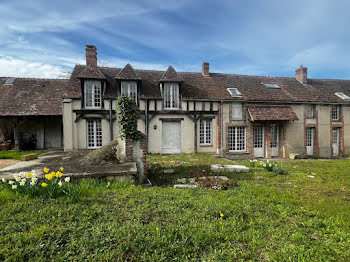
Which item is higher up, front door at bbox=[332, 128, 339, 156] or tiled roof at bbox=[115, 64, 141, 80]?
tiled roof at bbox=[115, 64, 141, 80]

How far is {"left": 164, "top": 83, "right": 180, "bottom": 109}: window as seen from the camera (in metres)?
13.2

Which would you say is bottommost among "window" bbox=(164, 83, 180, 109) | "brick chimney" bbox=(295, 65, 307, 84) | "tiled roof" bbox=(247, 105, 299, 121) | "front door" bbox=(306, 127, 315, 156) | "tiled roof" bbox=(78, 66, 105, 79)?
"front door" bbox=(306, 127, 315, 156)

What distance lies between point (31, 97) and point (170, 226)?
653 inches

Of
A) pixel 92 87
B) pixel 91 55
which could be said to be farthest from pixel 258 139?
pixel 91 55

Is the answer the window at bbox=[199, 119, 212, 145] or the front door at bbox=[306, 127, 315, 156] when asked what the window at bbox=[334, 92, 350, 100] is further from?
the window at bbox=[199, 119, 212, 145]

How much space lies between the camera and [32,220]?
288 centimetres

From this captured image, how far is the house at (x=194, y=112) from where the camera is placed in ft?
40.7

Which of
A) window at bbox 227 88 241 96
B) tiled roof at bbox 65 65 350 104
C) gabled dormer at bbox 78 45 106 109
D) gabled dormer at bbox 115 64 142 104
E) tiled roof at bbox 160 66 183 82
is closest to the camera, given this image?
gabled dormer at bbox 78 45 106 109

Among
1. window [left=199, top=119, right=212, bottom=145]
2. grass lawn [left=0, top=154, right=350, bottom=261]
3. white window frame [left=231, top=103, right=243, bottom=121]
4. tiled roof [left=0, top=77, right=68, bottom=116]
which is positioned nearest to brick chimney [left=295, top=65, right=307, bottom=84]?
white window frame [left=231, top=103, right=243, bottom=121]

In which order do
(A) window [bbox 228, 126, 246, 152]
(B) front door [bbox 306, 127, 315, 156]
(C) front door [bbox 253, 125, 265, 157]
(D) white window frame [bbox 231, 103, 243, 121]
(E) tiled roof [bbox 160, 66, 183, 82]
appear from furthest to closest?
(B) front door [bbox 306, 127, 315, 156] → (C) front door [bbox 253, 125, 265, 157] → (D) white window frame [bbox 231, 103, 243, 121] → (A) window [bbox 228, 126, 246, 152] → (E) tiled roof [bbox 160, 66, 183, 82]

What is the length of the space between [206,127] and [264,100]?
526 centimetres

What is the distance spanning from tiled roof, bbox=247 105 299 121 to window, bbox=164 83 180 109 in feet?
18.8

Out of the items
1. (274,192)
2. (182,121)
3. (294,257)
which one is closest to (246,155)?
(182,121)

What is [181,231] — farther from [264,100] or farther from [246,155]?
[264,100]
